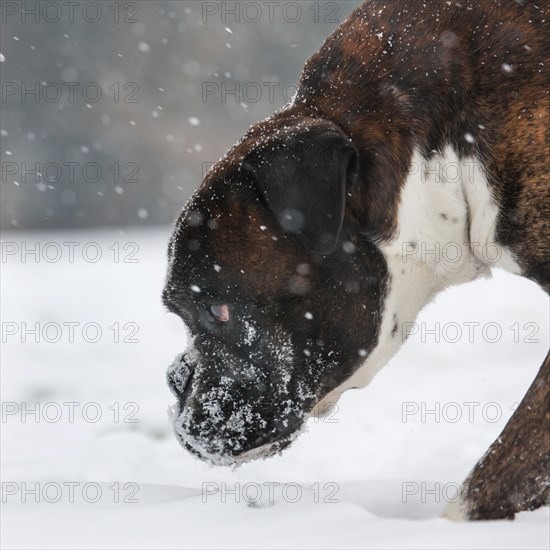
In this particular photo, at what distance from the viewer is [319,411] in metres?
2.89

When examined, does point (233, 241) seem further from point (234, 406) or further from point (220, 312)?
point (234, 406)

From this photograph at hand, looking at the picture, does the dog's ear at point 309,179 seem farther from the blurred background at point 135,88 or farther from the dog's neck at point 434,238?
the blurred background at point 135,88

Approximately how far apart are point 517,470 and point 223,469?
1.50 m

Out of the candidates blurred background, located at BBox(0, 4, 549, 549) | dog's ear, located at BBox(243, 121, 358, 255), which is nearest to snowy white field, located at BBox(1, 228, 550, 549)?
blurred background, located at BBox(0, 4, 549, 549)

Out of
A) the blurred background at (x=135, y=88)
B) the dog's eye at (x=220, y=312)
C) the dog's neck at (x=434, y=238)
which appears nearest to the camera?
the dog's neck at (x=434, y=238)

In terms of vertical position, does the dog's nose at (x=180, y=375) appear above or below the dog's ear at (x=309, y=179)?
below

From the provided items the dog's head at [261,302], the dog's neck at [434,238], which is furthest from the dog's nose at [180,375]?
the dog's neck at [434,238]

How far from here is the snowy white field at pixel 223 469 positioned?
6.89 ft

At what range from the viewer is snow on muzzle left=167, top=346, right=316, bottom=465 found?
2701 millimetres

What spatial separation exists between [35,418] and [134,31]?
13895 mm

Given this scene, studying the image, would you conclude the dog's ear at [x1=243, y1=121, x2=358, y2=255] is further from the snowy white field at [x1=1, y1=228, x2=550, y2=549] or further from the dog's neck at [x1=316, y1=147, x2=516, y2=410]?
the snowy white field at [x1=1, y1=228, x2=550, y2=549]

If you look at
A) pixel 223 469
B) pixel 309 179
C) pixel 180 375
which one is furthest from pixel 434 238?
pixel 223 469

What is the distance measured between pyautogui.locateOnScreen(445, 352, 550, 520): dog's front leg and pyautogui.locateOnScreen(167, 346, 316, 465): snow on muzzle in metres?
0.63

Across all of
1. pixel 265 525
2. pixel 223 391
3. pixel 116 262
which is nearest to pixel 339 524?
pixel 265 525
